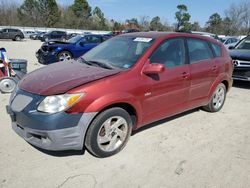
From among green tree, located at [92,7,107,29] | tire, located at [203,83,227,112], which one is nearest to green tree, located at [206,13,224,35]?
green tree, located at [92,7,107,29]

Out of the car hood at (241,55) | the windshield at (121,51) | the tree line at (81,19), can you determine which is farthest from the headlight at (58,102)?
the tree line at (81,19)

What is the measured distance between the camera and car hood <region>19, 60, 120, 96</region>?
3062 millimetres

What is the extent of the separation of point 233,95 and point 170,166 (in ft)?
15.1

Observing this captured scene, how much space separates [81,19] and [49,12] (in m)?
8.64

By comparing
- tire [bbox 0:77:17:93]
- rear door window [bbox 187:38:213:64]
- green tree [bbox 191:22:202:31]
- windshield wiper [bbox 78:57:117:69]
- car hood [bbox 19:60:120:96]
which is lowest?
tire [bbox 0:77:17:93]

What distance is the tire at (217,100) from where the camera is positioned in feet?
17.3

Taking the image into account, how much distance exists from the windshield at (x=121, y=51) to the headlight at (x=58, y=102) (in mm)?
1000

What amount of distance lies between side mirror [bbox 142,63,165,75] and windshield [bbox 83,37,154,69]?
217 mm

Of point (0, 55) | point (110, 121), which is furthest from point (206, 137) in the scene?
point (0, 55)

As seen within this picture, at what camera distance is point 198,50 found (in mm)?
4684

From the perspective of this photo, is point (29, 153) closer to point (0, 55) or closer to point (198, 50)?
point (198, 50)

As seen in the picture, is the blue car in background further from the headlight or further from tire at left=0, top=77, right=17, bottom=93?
the headlight

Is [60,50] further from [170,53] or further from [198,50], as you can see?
[170,53]

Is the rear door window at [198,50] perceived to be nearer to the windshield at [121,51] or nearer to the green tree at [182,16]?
the windshield at [121,51]
